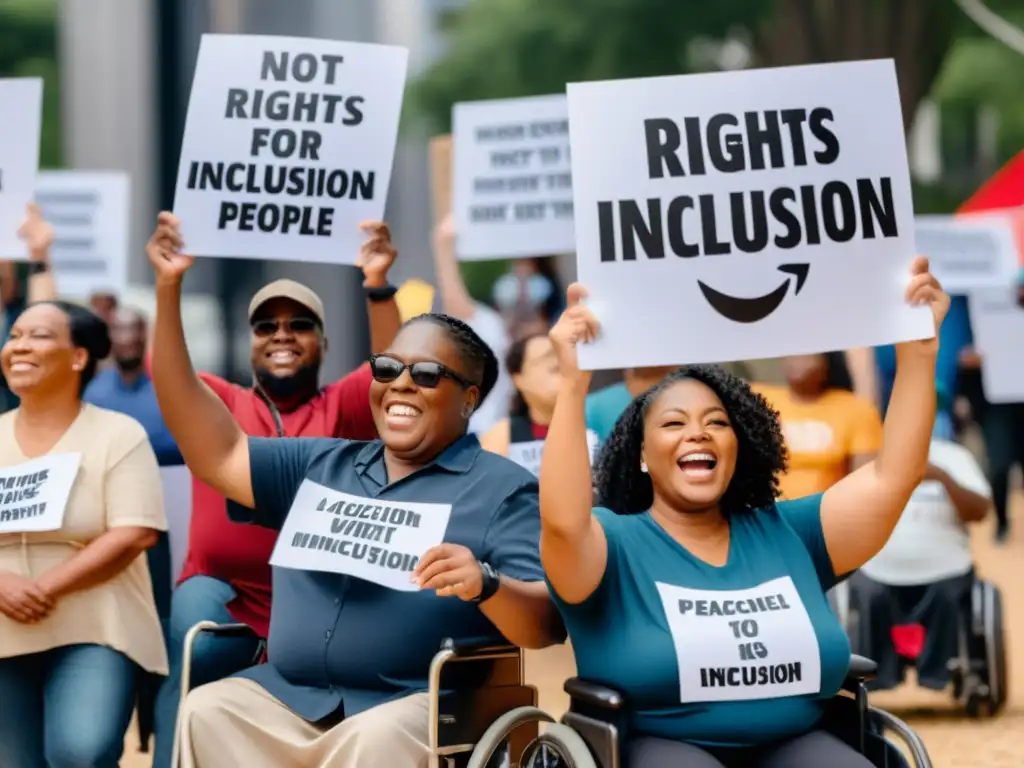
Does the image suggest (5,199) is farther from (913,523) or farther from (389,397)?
(913,523)

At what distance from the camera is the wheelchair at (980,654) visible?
8.12 m

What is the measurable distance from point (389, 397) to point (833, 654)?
1.29 metres

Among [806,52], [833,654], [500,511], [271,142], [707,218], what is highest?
[806,52]

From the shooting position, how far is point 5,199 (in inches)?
268

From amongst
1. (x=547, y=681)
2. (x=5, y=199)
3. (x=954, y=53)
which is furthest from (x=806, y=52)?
(x=5, y=199)

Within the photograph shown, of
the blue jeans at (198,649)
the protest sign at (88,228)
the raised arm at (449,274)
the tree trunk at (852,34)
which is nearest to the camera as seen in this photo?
the blue jeans at (198,649)

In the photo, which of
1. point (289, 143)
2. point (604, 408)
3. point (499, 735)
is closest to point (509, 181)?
point (604, 408)

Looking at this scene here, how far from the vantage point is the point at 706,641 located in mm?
4523

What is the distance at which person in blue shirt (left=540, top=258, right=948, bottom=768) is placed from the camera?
4.50 meters

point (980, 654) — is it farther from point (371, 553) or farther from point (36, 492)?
point (36, 492)

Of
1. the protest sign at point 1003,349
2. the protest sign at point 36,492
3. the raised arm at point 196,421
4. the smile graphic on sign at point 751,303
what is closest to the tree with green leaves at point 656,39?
the protest sign at point 1003,349

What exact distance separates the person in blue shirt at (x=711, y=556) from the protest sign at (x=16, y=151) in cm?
270

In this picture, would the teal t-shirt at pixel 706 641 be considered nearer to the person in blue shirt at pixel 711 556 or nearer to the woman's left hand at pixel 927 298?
the person in blue shirt at pixel 711 556

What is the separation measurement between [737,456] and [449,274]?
14.7 feet
